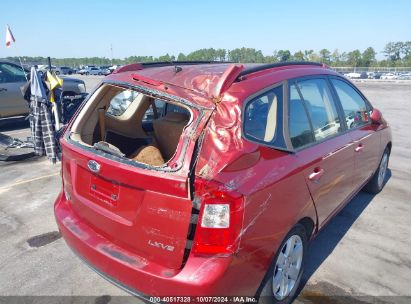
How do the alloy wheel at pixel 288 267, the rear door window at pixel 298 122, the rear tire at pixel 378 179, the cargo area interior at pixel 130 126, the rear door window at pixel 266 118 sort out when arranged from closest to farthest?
the rear door window at pixel 266 118
the alloy wheel at pixel 288 267
the rear door window at pixel 298 122
the cargo area interior at pixel 130 126
the rear tire at pixel 378 179

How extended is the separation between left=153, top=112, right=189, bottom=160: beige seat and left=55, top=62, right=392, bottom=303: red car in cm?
1

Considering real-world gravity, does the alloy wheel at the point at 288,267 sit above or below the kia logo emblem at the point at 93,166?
below

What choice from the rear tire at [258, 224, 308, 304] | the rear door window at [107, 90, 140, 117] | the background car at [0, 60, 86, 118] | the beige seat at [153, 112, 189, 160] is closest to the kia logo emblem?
the beige seat at [153, 112, 189, 160]

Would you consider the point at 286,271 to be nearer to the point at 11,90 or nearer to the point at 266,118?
the point at 266,118

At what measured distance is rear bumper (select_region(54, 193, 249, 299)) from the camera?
6.68 feet

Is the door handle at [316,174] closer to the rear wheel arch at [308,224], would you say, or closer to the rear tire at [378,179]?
the rear wheel arch at [308,224]

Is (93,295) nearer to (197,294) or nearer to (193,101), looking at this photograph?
(197,294)

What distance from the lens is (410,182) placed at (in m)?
5.60

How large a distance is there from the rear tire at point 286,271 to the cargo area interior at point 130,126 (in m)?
1.13

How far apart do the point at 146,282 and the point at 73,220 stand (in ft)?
3.11

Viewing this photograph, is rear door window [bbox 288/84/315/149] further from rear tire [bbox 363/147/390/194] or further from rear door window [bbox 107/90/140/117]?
rear tire [bbox 363/147/390/194]

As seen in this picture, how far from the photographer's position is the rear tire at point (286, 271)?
2437 millimetres

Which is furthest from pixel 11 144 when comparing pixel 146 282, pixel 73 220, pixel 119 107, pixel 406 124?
pixel 406 124

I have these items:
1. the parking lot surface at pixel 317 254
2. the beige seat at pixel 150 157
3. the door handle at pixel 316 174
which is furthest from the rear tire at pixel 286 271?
the beige seat at pixel 150 157
